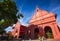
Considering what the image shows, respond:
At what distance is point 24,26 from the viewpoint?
25.5 m

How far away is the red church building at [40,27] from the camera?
2061cm

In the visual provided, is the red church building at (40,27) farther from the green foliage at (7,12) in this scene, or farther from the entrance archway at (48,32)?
the green foliage at (7,12)

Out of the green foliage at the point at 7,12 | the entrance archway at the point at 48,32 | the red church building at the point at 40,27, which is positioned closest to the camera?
the green foliage at the point at 7,12

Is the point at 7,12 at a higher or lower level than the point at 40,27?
higher

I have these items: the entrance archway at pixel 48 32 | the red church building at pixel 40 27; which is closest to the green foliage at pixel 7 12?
the red church building at pixel 40 27

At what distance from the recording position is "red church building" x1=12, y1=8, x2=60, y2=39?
67.6ft

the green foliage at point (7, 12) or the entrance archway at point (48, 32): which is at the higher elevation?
the green foliage at point (7, 12)

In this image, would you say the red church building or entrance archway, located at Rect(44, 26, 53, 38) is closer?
the red church building

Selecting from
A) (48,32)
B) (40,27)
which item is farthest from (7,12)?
(48,32)

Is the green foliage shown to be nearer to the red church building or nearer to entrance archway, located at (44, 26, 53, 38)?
the red church building

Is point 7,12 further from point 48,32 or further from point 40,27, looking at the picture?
point 48,32

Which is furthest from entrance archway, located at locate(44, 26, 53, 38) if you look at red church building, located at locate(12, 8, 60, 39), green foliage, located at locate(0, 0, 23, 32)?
Result: green foliage, located at locate(0, 0, 23, 32)

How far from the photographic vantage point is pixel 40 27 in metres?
23.0

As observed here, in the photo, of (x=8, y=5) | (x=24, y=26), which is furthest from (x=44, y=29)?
(x=8, y=5)
